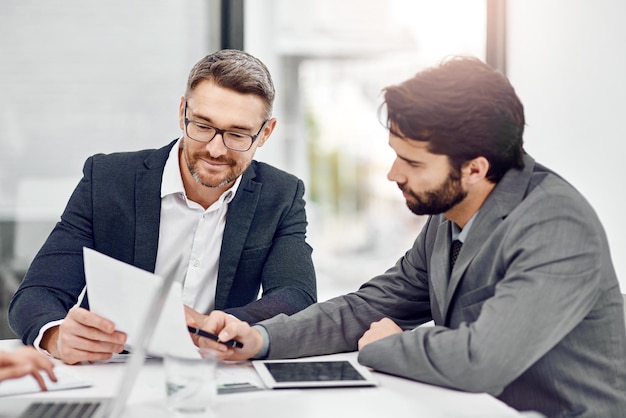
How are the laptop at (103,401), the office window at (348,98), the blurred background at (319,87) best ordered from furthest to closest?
1. the office window at (348,98)
2. the blurred background at (319,87)
3. the laptop at (103,401)

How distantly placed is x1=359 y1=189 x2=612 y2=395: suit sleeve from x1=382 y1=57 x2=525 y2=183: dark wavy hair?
17 centimetres

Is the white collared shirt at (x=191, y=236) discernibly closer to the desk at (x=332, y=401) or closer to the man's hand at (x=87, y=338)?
the man's hand at (x=87, y=338)

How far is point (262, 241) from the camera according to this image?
241cm

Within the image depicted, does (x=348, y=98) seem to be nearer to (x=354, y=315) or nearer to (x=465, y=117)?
(x=354, y=315)

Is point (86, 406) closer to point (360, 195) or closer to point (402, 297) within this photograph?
point (402, 297)

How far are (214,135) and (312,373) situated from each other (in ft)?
2.69

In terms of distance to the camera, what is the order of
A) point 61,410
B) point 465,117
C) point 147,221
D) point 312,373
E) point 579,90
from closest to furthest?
point 61,410 → point 312,373 → point 465,117 → point 147,221 → point 579,90

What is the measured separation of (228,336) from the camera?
1.79m

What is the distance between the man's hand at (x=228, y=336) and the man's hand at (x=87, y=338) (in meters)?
0.17

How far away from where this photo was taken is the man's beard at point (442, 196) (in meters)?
1.87

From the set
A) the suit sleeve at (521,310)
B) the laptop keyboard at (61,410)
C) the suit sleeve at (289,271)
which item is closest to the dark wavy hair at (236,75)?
the suit sleeve at (289,271)

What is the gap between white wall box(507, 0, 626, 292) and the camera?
3.48 metres

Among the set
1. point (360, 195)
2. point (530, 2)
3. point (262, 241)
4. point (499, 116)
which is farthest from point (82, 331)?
point (530, 2)

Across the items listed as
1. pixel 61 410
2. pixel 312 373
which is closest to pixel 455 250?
pixel 312 373
